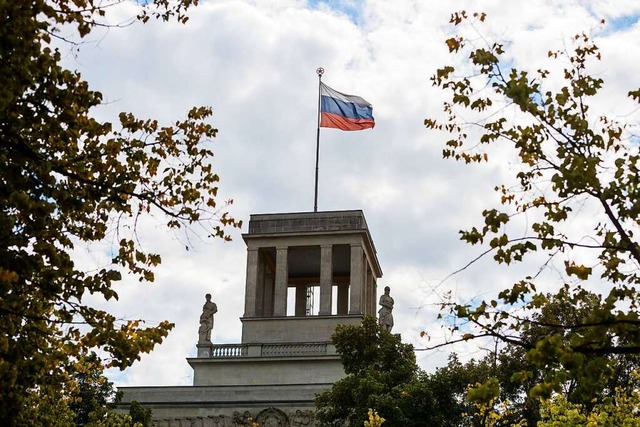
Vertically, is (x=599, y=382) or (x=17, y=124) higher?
(x=17, y=124)

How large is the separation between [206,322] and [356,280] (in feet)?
26.7

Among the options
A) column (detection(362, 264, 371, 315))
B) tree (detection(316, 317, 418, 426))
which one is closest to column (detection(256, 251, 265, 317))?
column (detection(362, 264, 371, 315))

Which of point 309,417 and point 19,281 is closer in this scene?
point 19,281

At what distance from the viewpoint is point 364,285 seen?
53.5 m

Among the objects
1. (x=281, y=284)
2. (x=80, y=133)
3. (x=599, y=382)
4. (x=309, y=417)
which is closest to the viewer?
(x=599, y=382)

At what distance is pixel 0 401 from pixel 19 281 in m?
2.12

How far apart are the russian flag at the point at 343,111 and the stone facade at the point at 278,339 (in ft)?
16.0

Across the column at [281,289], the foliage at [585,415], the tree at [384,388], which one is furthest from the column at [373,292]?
the foliage at [585,415]

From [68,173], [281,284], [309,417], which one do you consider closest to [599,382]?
[68,173]

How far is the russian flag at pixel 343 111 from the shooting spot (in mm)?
51969

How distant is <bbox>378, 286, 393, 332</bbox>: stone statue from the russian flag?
875cm

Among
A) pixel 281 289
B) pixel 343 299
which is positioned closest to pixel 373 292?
pixel 343 299

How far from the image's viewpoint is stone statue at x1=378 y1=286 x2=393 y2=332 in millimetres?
49812

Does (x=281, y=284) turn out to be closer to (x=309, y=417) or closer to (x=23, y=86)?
(x=309, y=417)
